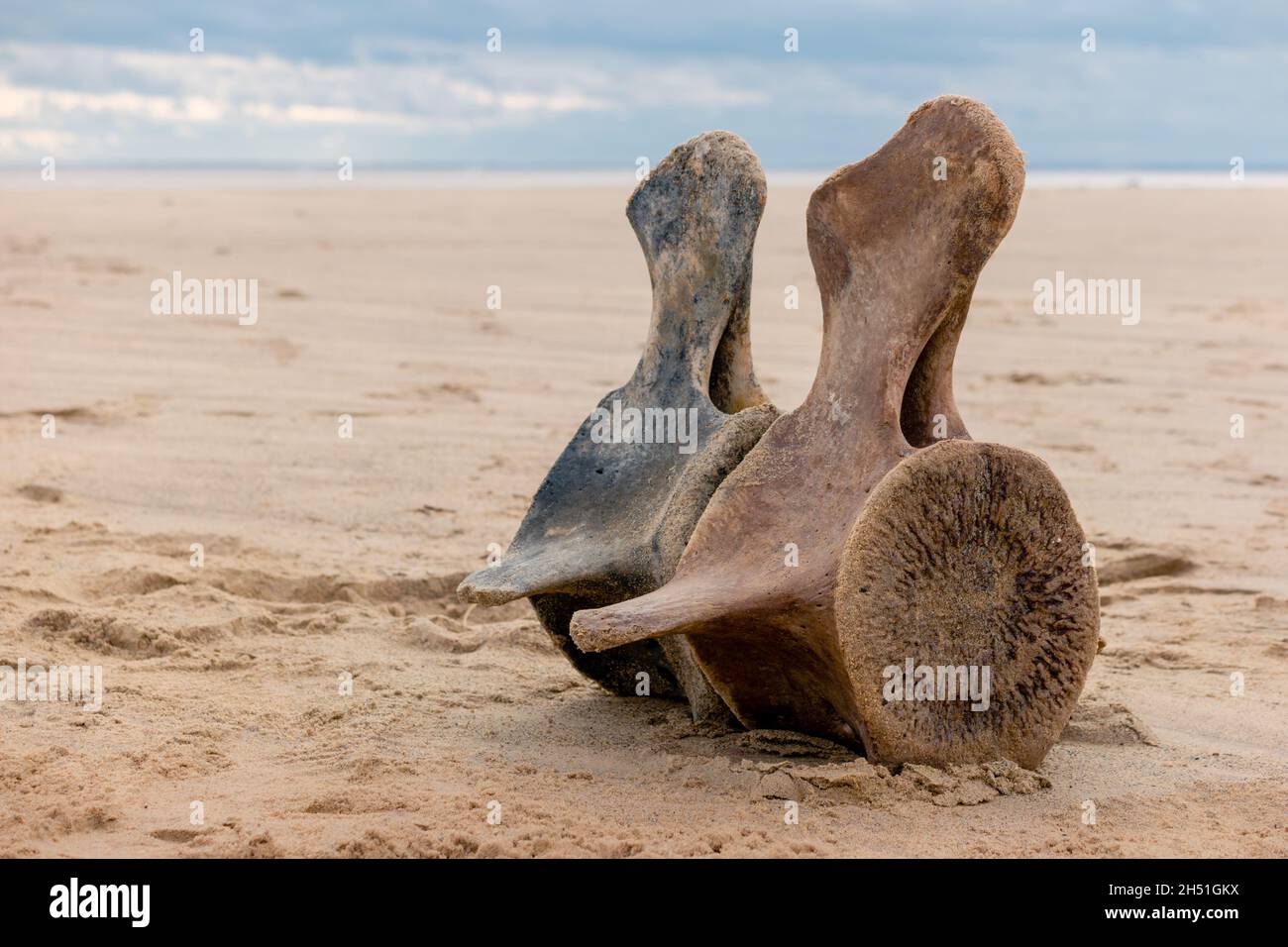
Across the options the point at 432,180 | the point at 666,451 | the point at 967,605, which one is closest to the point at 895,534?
the point at 967,605

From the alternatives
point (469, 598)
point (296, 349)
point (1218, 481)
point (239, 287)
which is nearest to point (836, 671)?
point (469, 598)

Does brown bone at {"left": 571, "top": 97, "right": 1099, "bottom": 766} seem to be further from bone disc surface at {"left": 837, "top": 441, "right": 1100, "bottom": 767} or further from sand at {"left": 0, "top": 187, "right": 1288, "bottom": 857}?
sand at {"left": 0, "top": 187, "right": 1288, "bottom": 857}

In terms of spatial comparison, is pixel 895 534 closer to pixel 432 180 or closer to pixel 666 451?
pixel 666 451

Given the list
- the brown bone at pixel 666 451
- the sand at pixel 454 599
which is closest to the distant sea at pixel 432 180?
the sand at pixel 454 599

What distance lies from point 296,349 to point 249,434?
205 cm

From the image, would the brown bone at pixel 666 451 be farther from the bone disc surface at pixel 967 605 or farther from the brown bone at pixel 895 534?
the bone disc surface at pixel 967 605

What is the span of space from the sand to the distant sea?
66.2 ft

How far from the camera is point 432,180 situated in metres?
35.3

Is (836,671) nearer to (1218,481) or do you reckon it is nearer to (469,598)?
(469,598)

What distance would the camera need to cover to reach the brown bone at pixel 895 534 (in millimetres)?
2510

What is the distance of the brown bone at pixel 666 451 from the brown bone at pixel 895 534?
17 cm

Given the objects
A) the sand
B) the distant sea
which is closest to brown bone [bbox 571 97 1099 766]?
the sand

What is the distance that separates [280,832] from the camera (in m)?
2.38

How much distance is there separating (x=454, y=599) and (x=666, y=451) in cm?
98
